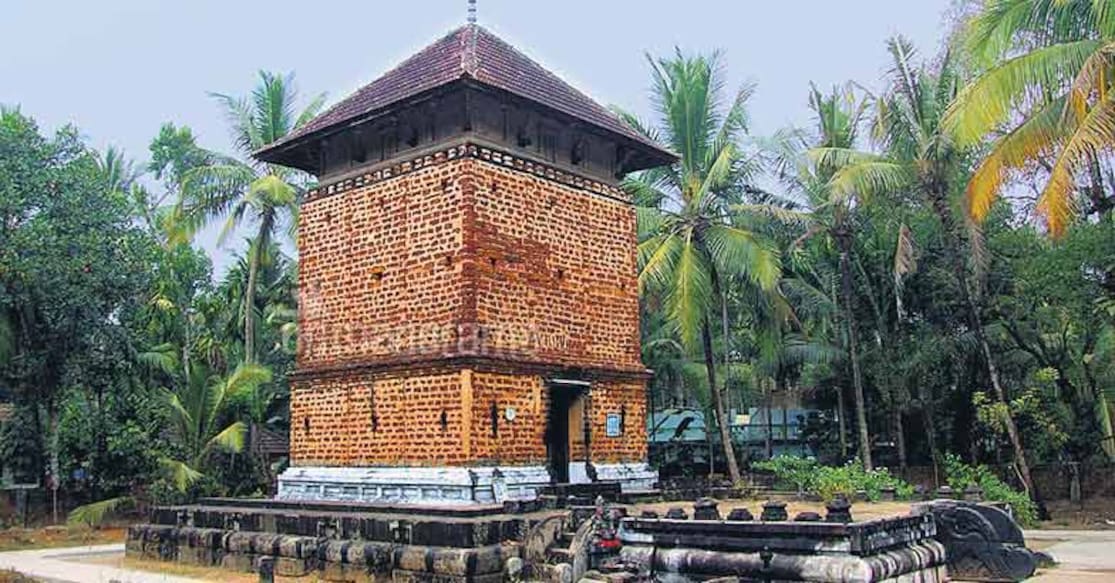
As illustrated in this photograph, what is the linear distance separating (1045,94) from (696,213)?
9322mm

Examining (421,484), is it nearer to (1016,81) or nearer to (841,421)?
(1016,81)

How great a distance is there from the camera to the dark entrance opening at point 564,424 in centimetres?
1619

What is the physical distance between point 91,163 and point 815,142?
675 inches

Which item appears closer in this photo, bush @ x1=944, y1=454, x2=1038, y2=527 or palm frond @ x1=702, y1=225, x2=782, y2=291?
bush @ x1=944, y1=454, x2=1038, y2=527

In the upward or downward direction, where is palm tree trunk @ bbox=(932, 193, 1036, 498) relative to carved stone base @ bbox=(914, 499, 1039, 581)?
upward

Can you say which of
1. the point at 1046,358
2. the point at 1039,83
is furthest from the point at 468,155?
the point at 1046,358

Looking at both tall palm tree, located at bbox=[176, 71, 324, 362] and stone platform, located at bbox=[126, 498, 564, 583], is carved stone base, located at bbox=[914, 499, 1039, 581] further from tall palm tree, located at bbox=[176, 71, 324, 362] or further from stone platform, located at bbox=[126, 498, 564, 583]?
tall palm tree, located at bbox=[176, 71, 324, 362]

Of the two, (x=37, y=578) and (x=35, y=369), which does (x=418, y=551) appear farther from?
(x=35, y=369)

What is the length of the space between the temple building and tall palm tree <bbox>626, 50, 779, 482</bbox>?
3258 millimetres

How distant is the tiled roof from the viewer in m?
15.6

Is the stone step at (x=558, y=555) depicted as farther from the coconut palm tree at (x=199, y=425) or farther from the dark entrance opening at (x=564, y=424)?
the coconut palm tree at (x=199, y=425)

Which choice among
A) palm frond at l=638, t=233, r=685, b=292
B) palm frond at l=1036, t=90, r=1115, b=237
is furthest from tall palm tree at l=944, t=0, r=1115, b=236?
palm frond at l=638, t=233, r=685, b=292

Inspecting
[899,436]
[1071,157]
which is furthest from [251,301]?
[1071,157]

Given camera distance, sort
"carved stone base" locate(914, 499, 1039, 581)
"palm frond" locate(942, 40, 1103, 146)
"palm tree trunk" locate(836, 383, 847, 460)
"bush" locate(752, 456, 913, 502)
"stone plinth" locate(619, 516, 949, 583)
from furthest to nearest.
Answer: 1. "palm tree trunk" locate(836, 383, 847, 460)
2. "bush" locate(752, 456, 913, 502)
3. "palm frond" locate(942, 40, 1103, 146)
4. "carved stone base" locate(914, 499, 1039, 581)
5. "stone plinth" locate(619, 516, 949, 583)
